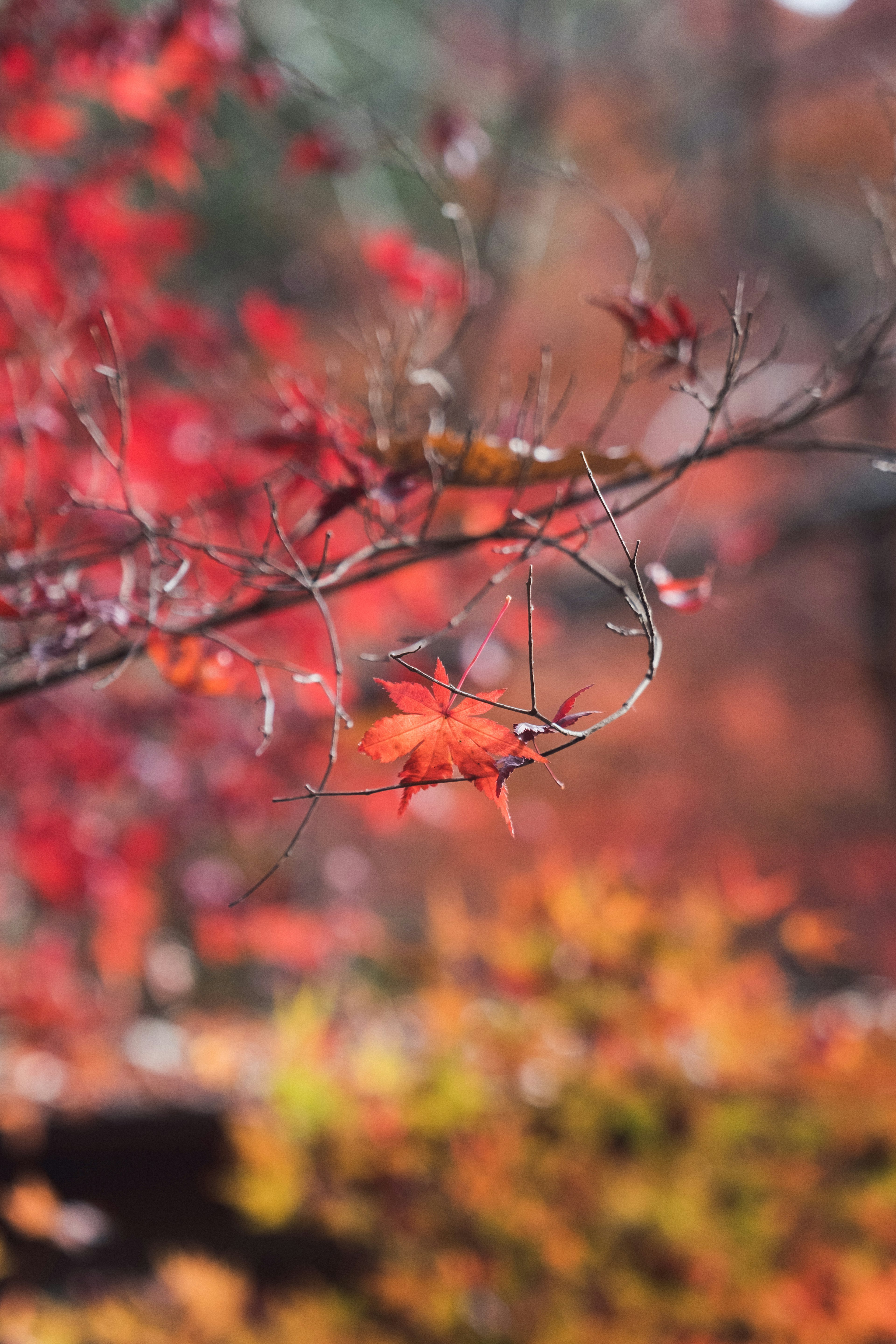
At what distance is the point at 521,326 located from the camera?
37.5ft

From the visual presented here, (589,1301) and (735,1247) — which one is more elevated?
(735,1247)

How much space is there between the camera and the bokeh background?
103 inches

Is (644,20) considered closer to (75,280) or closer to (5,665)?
(75,280)

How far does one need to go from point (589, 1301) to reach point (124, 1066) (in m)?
2.93

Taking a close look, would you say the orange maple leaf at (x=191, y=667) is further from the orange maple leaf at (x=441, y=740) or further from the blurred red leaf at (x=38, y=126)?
the blurred red leaf at (x=38, y=126)

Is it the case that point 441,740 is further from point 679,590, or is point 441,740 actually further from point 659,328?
point 659,328

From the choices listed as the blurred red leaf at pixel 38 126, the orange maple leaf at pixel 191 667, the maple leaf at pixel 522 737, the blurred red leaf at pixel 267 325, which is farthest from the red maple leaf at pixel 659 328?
the blurred red leaf at pixel 38 126

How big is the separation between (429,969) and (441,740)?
2.43 meters

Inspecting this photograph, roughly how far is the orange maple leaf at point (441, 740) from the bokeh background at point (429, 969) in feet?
0.62

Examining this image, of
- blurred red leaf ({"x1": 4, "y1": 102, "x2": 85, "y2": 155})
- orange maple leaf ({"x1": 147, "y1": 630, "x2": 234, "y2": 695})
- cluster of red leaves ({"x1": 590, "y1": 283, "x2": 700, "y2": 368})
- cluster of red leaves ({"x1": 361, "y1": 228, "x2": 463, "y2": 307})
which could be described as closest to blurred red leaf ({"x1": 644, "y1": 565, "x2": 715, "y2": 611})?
cluster of red leaves ({"x1": 590, "y1": 283, "x2": 700, "y2": 368})

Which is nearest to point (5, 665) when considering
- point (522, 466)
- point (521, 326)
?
point (522, 466)

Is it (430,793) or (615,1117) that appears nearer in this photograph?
(615,1117)

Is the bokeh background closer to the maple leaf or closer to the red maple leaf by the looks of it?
the red maple leaf

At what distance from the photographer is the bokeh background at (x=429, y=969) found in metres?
2.61
